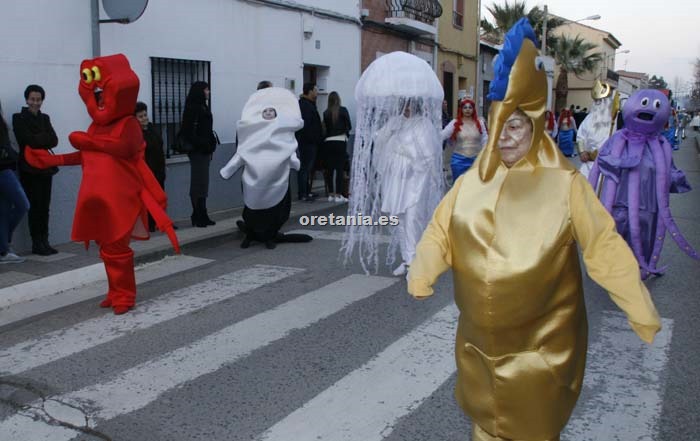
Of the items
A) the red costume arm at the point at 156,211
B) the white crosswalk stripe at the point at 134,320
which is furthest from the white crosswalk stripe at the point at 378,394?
the red costume arm at the point at 156,211

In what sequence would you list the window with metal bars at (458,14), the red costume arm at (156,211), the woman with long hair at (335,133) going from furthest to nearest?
the window with metal bars at (458,14) → the woman with long hair at (335,133) → the red costume arm at (156,211)

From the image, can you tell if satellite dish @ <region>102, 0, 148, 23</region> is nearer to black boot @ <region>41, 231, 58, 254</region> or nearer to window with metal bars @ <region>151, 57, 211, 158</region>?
window with metal bars @ <region>151, 57, 211, 158</region>

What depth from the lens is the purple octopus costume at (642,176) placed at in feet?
20.5

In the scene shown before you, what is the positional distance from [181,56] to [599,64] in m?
52.8

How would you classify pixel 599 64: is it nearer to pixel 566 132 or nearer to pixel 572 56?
pixel 572 56

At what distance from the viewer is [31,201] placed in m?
7.61

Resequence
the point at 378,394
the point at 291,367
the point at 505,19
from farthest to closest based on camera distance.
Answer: the point at 505,19 → the point at 291,367 → the point at 378,394

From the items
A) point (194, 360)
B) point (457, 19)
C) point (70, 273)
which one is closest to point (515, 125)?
point (194, 360)

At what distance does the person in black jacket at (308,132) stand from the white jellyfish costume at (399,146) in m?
4.62

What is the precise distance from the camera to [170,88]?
33.8 ft

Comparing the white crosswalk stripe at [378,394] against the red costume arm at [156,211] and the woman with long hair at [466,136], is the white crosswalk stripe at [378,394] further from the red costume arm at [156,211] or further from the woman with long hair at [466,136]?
the woman with long hair at [466,136]

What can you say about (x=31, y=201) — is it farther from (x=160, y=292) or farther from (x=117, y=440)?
(x=117, y=440)

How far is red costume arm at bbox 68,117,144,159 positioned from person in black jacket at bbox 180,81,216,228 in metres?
3.52

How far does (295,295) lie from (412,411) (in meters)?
2.63
